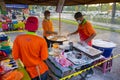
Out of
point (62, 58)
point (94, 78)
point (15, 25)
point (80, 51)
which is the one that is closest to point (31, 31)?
point (62, 58)

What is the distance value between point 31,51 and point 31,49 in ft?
0.11

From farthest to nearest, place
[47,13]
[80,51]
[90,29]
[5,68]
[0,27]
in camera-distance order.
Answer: [0,27] < [47,13] < [90,29] < [80,51] < [5,68]

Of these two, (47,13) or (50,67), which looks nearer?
(50,67)

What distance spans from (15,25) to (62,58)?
35.5ft

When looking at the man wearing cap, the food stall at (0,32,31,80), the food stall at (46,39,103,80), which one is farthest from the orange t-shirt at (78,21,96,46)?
the food stall at (0,32,31,80)

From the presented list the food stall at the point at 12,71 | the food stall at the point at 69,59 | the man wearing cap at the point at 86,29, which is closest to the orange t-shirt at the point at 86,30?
the man wearing cap at the point at 86,29

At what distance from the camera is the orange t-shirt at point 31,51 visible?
218 centimetres

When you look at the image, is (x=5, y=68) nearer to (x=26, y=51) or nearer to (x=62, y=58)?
(x=26, y=51)

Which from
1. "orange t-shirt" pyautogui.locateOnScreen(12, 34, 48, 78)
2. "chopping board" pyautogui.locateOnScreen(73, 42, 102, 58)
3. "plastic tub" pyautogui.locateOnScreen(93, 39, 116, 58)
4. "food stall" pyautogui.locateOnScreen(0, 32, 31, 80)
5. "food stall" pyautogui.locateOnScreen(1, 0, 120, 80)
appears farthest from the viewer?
"plastic tub" pyautogui.locateOnScreen(93, 39, 116, 58)

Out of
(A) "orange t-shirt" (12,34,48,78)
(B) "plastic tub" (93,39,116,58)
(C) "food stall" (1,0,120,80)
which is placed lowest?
(B) "plastic tub" (93,39,116,58)

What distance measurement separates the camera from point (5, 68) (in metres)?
2.33

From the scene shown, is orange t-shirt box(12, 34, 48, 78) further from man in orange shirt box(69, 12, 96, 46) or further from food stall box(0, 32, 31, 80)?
man in orange shirt box(69, 12, 96, 46)

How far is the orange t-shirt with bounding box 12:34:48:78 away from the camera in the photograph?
218 cm

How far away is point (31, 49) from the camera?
2207 millimetres
